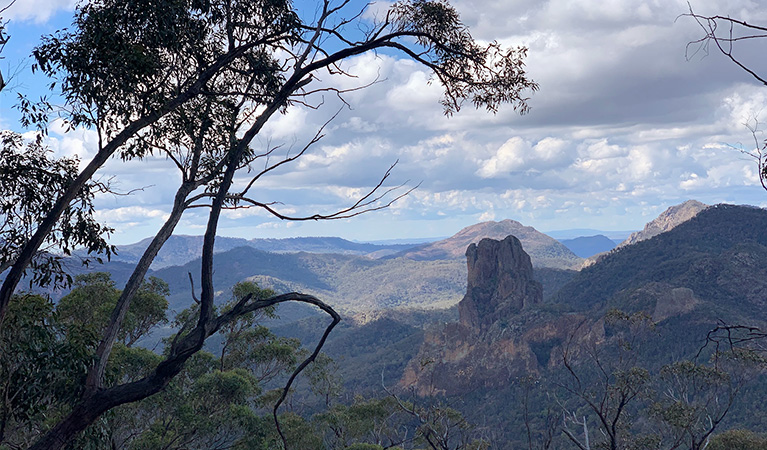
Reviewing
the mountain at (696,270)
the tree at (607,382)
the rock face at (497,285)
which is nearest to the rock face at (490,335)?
the rock face at (497,285)

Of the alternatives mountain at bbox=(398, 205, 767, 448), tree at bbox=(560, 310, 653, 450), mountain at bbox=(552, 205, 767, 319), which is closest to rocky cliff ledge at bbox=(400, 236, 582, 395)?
mountain at bbox=(398, 205, 767, 448)

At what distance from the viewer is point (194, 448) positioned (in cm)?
2220

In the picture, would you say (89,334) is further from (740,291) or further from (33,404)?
(740,291)

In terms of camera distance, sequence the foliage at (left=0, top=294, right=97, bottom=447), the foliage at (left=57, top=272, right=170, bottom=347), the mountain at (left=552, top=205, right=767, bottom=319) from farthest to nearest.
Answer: the mountain at (left=552, top=205, right=767, bottom=319) < the foliage at (left=57, top=272, right=170, bottom=347) < the foliage at (left=0, top=294, right=97, bottom=447)

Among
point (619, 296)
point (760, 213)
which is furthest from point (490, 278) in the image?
point (760, 213)

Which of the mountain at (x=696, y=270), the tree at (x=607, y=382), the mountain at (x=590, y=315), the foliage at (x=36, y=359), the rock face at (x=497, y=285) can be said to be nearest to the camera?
the foliage at (x=36, y=359)

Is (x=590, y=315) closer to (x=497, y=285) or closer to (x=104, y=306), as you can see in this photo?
(x=497, y=285)

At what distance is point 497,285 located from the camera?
120 meters

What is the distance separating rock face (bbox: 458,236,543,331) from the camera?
384ft

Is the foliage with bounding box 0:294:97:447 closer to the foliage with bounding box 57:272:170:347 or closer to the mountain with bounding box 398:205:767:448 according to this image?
the foliage with bounding box 57:272:170:347

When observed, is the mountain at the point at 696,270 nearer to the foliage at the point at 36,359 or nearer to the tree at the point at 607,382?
the tree at the point at 607,382

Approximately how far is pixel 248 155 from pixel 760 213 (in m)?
142

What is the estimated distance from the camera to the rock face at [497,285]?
117000 millimetres

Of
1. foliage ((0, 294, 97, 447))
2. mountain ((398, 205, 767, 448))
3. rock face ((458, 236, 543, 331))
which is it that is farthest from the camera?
rock face ((458, 236, 543, 331))
